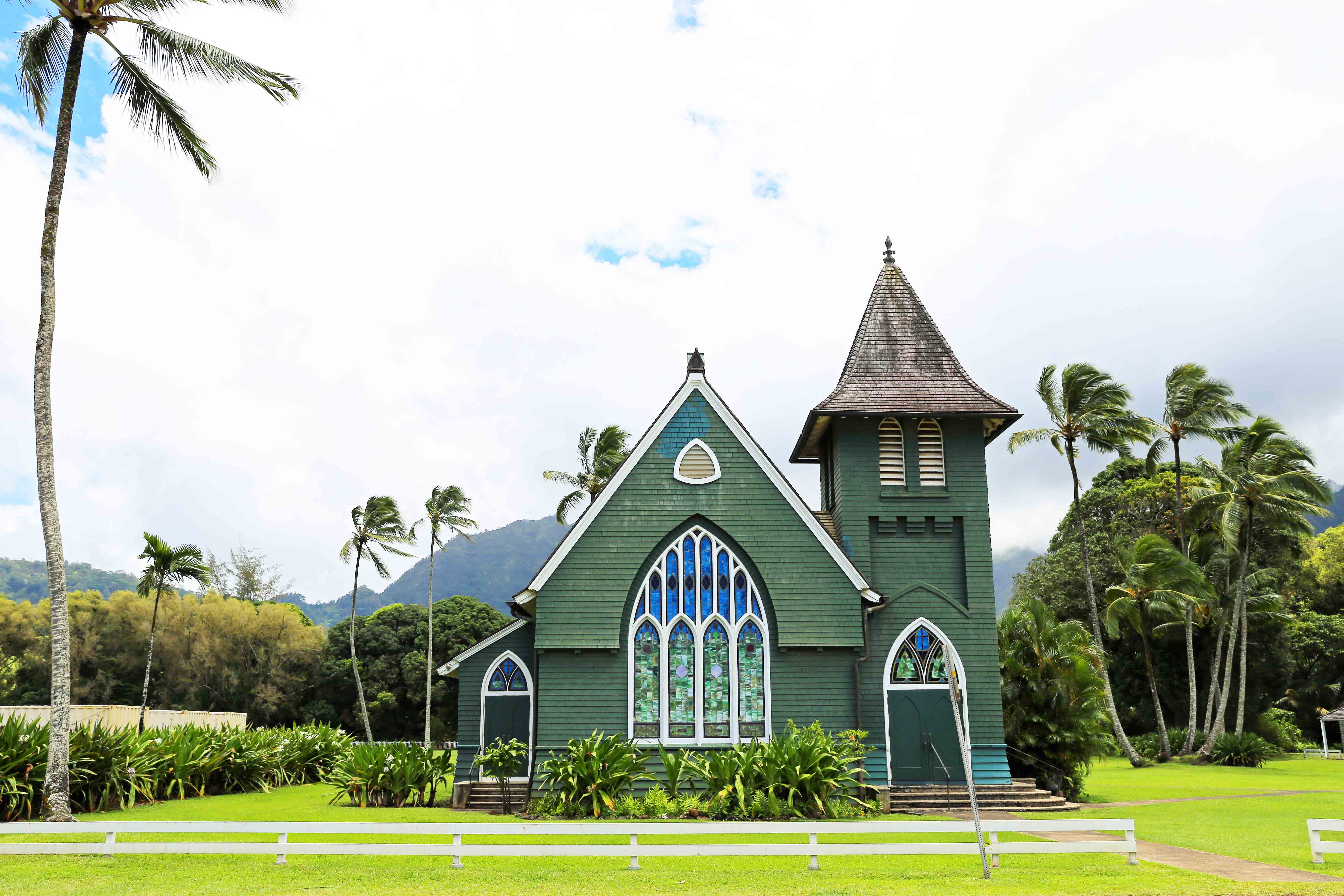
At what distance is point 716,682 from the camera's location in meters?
19.7

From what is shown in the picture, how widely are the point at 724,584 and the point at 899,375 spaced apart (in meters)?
6.57

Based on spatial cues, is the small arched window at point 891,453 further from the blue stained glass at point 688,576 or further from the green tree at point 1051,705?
the blue stained glass at point 688,576

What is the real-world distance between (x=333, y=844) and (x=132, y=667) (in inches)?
2030

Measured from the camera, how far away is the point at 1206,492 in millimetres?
37250

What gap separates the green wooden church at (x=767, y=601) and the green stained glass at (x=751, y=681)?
36mm

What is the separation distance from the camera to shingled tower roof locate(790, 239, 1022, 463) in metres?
21.4

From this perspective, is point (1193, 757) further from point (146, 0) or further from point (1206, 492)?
point (146, 0)

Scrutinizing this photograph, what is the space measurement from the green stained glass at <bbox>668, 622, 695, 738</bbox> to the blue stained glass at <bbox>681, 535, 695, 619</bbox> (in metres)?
0.35

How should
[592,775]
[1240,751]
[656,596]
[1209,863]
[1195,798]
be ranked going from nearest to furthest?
[1209,863] → [592,775] → [656,596] → [1195,798] → [1240,751]

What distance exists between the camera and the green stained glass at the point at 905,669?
20.2 m

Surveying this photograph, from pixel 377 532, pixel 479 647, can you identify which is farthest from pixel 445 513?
pixel 479 647

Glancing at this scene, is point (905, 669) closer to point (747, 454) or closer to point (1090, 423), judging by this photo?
point (747, 454)

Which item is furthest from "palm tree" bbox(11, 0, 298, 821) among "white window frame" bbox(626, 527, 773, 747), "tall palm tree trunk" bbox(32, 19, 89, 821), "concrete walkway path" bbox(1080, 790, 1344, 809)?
"concrete walkway path" bbox(1080, 790, 1344, 809)

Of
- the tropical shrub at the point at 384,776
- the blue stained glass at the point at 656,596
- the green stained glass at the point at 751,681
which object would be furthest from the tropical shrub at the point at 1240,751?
the tropical shrub at the point at 384,776
